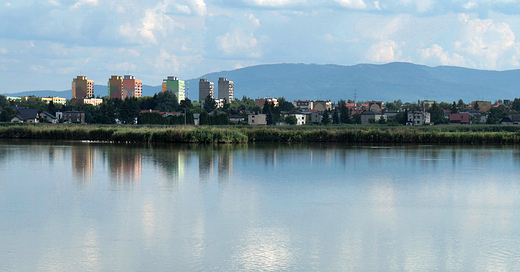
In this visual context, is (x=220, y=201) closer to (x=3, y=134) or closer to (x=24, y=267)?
(x=24, y=267)

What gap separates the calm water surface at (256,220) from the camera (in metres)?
7.86

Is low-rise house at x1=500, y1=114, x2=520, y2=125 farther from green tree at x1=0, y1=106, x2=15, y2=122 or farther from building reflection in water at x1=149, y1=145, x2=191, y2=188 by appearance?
green tree at x1=0, y1=106, x2=15, y2=122

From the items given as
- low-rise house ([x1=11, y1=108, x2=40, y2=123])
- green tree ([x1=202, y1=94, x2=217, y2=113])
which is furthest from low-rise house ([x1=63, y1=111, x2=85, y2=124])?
green tree ([x1=202, y1=94, x2=217, y2=113])

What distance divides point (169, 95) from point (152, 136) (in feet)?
230

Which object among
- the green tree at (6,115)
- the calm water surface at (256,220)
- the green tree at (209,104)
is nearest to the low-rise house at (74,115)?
the green tree at (6,115)

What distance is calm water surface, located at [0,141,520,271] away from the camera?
25.8 feet

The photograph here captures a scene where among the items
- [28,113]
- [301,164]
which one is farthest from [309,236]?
[28,113]

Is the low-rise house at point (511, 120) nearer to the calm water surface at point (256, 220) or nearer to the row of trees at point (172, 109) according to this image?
the row of trees at point (172, 109)

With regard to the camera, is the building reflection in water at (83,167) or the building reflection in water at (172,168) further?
the building reflection in water at (83,167)

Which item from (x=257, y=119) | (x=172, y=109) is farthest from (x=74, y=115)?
(x=257, y=119)

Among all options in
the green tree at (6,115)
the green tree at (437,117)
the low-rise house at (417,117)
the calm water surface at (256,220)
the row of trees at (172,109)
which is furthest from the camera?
the low-rise house at (417,117)

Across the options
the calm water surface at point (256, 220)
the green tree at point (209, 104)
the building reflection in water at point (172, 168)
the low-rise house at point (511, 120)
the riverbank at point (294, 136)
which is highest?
the green tree at point (209, 104)

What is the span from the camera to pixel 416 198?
44.1ft

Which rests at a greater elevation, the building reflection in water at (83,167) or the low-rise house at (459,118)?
the low-rise house at (459,118)
